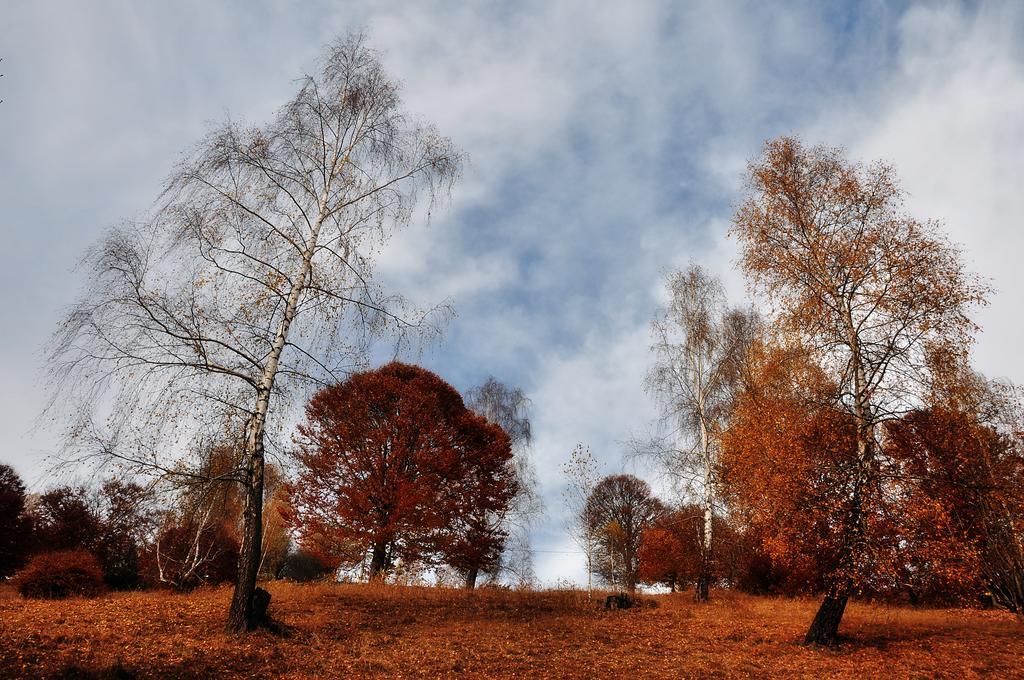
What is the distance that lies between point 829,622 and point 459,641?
7264mm

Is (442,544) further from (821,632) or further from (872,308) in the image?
(872,308)

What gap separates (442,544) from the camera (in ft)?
60.7

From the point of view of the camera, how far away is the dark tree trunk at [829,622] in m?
10.5

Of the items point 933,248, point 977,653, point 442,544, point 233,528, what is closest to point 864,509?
point 977,653

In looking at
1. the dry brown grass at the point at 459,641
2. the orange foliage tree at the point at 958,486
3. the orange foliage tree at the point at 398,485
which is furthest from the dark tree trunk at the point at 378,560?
the orange foliage tree at the point at 958,486

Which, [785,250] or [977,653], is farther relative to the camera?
[785,250]

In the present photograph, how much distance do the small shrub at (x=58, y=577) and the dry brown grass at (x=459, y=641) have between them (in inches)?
15.4

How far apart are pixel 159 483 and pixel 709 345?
17.0 metres

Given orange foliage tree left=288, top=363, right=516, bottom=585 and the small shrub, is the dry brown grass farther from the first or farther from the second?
orange foliage tree left=288, top=363, right=516, bottom=585

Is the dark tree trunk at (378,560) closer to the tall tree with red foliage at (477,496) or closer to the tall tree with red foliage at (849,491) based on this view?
the tall tree with red foliage at (477,496)

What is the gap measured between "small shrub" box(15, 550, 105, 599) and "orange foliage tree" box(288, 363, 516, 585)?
6222mm

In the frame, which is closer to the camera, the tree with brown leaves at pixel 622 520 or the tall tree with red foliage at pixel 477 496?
the tall tree with red foliage at pixel 477 496

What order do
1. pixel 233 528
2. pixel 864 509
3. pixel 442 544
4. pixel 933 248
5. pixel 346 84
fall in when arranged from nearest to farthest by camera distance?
pixel 864 509
pixel 933 248
pixel 346 84
pixel 442 544
pixel 233 528

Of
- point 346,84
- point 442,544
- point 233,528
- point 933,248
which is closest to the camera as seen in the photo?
point 933,248
